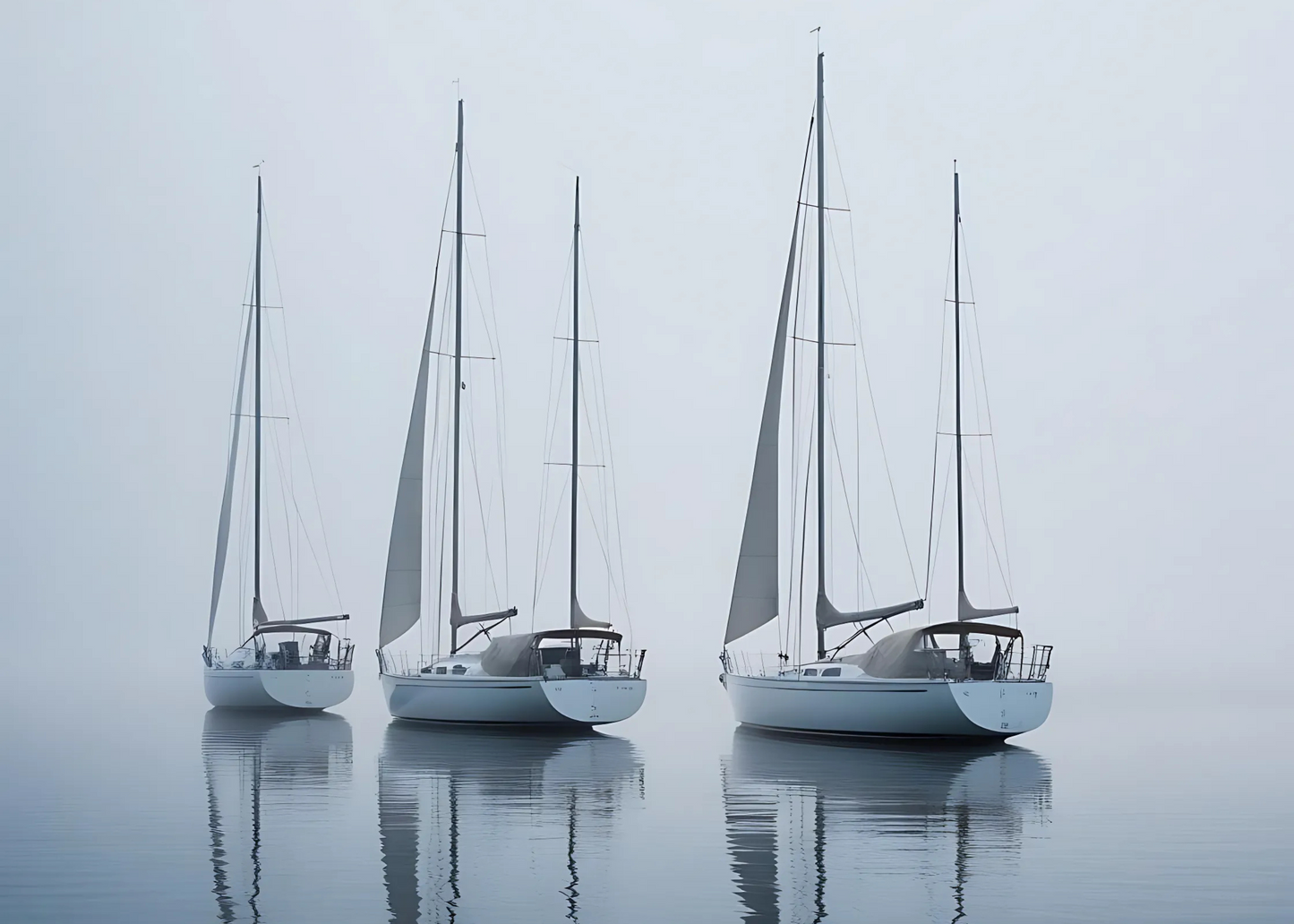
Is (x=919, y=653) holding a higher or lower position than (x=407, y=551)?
lower

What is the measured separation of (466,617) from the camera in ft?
117

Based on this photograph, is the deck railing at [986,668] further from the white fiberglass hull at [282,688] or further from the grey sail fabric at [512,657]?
the white fiberglass hull at [282,688]

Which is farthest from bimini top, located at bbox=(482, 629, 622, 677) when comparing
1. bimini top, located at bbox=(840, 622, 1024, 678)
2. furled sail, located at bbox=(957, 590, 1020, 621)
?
furled sail, located at bbox=(957, 590, 1020, 621)

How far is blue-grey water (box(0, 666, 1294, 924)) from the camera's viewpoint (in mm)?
12859

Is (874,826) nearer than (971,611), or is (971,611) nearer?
(874,826)

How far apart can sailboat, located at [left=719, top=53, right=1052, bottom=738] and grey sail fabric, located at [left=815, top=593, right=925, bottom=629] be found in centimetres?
2

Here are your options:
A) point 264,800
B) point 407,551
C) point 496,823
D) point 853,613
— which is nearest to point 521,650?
point 407,551

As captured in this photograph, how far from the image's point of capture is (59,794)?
21438mm

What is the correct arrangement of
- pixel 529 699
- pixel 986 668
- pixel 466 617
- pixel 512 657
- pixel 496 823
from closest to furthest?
pixel 496 823 → pixel 986 668 → pixel 529 699 → pixel 512 657 → pixel 466 617

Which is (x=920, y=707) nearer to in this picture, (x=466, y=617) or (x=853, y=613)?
(x=853, y=613)

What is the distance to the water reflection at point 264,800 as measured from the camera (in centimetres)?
1345

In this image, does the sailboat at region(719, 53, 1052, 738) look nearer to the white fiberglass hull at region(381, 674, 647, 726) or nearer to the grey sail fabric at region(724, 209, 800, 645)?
the grey sail fabric at region(724, 209, 800, 645)

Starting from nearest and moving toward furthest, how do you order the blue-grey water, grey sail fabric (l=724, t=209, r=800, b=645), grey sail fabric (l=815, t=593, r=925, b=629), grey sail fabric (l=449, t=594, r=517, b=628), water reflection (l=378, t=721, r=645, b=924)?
1. the blue-grey water
2. water reflection (l=378, t=721, r=645, b=924)
3. grey sail fabric (l=815, t=593, r=925, b=629)
4. grey sail fabric (l=724, t=209, r=800, b=645)
5. grey sail fabric (l=449, t=594, r=517, b=628)

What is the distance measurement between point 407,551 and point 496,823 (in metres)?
19.0
